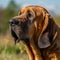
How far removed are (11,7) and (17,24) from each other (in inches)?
911

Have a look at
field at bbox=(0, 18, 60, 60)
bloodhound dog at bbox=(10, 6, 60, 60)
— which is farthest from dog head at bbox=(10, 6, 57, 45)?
field at bbox=(0, 18, 60, 60)

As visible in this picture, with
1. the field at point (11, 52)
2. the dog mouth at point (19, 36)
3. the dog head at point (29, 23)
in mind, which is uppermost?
the dog head at point (29, 23)

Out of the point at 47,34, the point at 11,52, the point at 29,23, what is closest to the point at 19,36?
the point at 29,23

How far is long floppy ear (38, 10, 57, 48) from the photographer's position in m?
7.00

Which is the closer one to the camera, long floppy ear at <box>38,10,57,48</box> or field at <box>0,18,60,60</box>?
long floppy ear at <box>38,10,57,48</box>

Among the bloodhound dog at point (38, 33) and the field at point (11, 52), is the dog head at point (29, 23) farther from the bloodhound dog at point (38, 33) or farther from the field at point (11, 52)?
the field at point (11, 52)

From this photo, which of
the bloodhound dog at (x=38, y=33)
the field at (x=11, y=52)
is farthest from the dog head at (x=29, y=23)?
the field at (x=11, y=52)

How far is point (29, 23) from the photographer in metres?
7.16

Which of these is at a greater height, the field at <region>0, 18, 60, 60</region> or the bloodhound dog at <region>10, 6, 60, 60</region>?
the bloodhound dog at <region>10, 6, 60, 60</region>

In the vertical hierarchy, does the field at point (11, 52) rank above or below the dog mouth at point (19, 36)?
below

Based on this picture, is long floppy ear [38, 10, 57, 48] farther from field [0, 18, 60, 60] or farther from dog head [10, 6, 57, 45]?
field [0, 18, 60, 60]

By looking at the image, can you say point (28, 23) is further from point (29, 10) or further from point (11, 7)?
point (11, 7)

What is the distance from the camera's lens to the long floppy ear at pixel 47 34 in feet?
23.0

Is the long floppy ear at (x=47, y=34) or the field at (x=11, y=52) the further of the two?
the field at (x=11, y=52)
